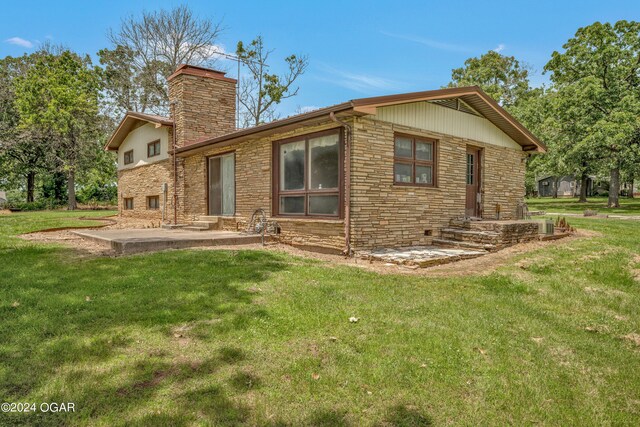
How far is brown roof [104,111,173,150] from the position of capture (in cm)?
1410

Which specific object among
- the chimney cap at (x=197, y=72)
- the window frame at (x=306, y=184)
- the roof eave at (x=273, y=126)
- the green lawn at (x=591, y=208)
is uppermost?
the chimney cap at (x=197, y=72)

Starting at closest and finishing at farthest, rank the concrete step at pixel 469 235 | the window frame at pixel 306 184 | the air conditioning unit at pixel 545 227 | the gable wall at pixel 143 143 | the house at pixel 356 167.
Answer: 1. the house at pixel 356 167
2. the window frame at pixel 306 184
3. the concrete step at pixel 469 235
4. the air conditioning unit at pixel 545 227
5. the gable wall at pixel 143 143

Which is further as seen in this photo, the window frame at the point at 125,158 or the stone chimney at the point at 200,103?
the window frame at the point at 125,158

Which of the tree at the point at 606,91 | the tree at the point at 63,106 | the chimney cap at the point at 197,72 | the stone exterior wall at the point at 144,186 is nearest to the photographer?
the chimney cap at the point at 197,72

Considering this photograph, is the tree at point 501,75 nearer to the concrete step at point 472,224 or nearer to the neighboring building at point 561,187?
the neighboring building at point 561,187

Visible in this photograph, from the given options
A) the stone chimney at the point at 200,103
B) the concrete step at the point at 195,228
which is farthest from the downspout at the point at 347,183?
the stone chimney at the point at 200,103

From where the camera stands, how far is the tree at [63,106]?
24859 millimetres

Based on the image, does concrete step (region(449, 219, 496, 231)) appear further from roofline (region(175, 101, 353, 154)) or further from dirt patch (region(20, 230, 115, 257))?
dirt patch (region(20, 230, 115, 257))

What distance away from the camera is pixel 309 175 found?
9023mm

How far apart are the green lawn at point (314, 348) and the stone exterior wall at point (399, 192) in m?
2.33

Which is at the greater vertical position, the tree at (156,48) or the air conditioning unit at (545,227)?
the tree at (156,48)

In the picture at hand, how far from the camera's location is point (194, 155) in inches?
520

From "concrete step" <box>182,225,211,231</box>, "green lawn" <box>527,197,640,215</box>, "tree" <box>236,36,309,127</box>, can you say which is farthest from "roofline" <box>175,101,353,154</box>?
"green lawn" <box>527,197,640,215</box>

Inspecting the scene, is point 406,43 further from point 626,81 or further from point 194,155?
point 626,81
